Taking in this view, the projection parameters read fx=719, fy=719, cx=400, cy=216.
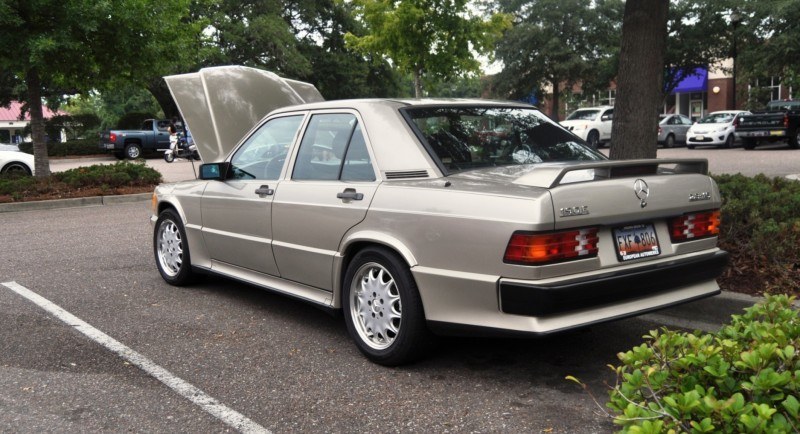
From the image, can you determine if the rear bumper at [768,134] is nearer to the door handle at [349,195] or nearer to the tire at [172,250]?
the tire at [172,250]

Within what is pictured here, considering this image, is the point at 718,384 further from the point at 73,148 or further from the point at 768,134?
the point at 73,148

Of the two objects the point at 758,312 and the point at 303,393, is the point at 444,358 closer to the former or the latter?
the point at 303,393

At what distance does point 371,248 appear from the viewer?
4.20 m

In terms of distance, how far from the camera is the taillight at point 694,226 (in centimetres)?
407

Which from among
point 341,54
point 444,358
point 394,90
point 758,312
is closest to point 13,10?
point 444,358

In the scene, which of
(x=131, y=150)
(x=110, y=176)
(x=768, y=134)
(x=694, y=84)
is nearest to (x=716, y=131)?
(x=768, y=134)

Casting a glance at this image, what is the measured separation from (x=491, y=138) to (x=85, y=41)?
36.9 feet

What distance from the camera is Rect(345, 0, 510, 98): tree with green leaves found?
19750mm

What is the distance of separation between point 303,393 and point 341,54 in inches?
1492

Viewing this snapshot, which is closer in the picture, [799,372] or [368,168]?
[799,372]

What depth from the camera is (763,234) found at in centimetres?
548

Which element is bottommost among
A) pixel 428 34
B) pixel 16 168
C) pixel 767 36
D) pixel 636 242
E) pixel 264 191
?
pixel 636 242

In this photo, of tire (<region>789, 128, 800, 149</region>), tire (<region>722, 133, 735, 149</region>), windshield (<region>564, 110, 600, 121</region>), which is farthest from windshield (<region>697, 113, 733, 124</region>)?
windshield (<region>564, 110, 600, 121</region>)

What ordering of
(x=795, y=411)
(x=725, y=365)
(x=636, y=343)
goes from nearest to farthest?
(x=795, y=411) → (x=725, y=365) → (x=636, y=343)
